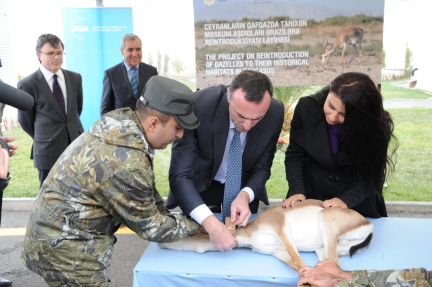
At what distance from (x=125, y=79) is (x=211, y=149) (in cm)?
260

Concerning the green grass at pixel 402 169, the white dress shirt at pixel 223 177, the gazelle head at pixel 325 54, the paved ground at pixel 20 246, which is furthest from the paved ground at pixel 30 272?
the gazelle head at pixel 325 54

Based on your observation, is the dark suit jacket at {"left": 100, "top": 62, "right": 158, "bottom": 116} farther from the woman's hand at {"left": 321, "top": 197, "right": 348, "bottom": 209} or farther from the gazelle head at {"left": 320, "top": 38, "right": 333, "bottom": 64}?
the woman's hand at {"left": 321, "top": 197, "right": 348, "bottom": 209}

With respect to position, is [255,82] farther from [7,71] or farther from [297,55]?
[7,71]

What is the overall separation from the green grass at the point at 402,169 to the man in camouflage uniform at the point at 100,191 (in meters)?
3.74

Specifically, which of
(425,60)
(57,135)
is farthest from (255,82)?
(425,60)

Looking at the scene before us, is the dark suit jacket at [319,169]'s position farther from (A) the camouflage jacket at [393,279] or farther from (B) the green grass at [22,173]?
(B) the green grass at [22,173]

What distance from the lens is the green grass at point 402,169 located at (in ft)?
17.0

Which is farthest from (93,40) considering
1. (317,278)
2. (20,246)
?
(317,278)

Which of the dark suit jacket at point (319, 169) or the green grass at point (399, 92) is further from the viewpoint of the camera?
the green grass at point (399, 92)

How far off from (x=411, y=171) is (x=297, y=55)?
2.88m

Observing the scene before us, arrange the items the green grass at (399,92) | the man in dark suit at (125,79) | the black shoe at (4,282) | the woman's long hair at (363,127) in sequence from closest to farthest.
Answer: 1. the woman's long hair at (363,127)
2. the black shoe at (4,282)
3. the man in dark suit at (125,79)
4. the green grass at (399,92)

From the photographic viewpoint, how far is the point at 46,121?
392 centimetres

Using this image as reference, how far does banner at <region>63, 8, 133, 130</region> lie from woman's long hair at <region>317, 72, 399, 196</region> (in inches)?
130

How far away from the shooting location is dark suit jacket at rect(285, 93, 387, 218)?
234 cm
